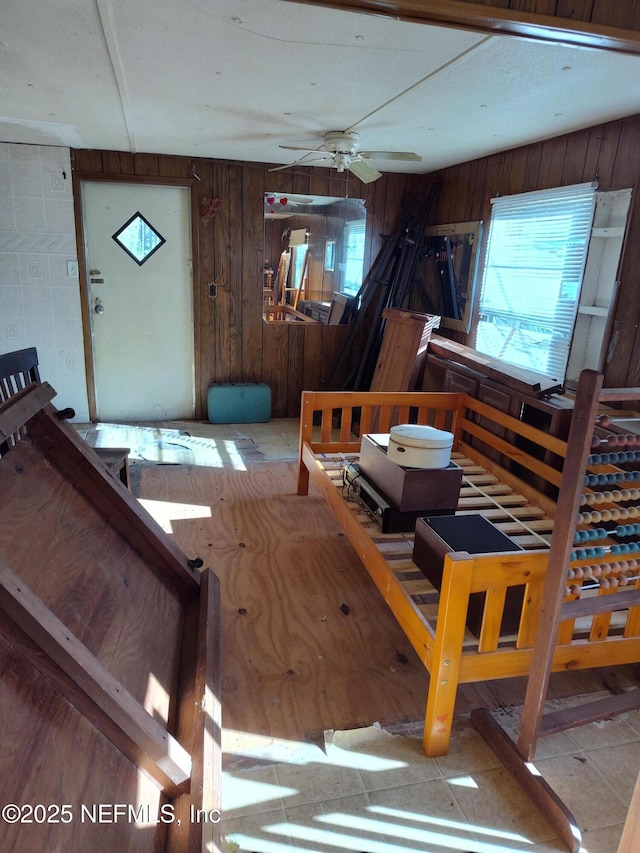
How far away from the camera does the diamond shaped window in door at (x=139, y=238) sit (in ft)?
16.2

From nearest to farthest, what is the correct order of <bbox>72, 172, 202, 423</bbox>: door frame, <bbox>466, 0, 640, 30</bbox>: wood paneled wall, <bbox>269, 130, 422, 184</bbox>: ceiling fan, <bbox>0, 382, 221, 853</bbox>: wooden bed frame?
<bbox>0, 382, 221, 853</bbox>: wooden bed frame
<bbox>466, 0, 640, 30</bbox>: wood paneled wall
<bbox>269, 130, 422, 184</bbox>: ceiling fan
<bbox>72, 172, 202, 423</bbox>: door frame

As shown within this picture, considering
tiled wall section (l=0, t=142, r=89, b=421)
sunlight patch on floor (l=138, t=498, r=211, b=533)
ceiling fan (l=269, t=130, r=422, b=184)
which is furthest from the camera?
tiled wall section (l=0, t=142, r=89, b=421)

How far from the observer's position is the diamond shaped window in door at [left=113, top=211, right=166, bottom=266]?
195 inches

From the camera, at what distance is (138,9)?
1.94m

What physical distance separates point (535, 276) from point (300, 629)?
2796mm

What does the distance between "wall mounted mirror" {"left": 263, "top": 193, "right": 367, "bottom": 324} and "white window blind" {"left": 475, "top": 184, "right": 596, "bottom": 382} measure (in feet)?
5.44

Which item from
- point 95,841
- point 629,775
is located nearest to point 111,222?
point 95,841

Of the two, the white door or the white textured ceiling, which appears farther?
the white door

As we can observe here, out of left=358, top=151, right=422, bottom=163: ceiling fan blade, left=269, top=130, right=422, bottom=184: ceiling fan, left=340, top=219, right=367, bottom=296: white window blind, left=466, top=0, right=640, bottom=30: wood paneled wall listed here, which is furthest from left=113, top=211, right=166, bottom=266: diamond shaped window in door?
left=466, top=0, right=640, bottom=30: wood paneled wall

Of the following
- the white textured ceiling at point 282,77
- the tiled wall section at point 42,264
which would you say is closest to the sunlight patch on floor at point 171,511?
the tiled wall section at point 42,264

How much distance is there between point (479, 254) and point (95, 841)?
14.2 feet

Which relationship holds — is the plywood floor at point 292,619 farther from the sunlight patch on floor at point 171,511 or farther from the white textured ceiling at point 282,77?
the white textured ceiling at point 282,77

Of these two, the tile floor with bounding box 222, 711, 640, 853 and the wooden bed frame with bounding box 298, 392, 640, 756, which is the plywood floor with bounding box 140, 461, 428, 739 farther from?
the wooden bed frame with bounding box 298, 392, 640, 756

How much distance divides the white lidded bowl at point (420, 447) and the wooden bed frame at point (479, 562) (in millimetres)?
336
